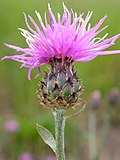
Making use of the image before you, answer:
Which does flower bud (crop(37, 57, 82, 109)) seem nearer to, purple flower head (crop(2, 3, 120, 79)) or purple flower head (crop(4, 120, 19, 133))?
purple flower head (crop(2, 3, 120, 79))

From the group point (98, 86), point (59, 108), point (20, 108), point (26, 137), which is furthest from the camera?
point (98, 86)

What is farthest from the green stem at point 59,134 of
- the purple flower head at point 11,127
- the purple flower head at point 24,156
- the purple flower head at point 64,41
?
the purple flower head at point 11,127

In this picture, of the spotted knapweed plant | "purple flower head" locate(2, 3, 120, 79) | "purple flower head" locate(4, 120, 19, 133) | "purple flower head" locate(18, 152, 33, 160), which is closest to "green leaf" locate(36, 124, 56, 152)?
the spotted knapweed plant

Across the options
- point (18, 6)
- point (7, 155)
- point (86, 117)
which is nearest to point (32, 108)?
point (86, 117)

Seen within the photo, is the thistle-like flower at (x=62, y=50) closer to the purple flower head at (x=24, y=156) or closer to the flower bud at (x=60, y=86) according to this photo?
the flower bud at (x=60, y=86)

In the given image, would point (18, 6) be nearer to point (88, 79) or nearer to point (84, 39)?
point (88, 79)

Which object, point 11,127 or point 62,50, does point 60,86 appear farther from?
point 11,127

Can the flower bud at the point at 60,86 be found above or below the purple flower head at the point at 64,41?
below

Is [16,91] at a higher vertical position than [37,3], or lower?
lower

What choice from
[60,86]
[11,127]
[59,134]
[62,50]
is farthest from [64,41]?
[11,127]
